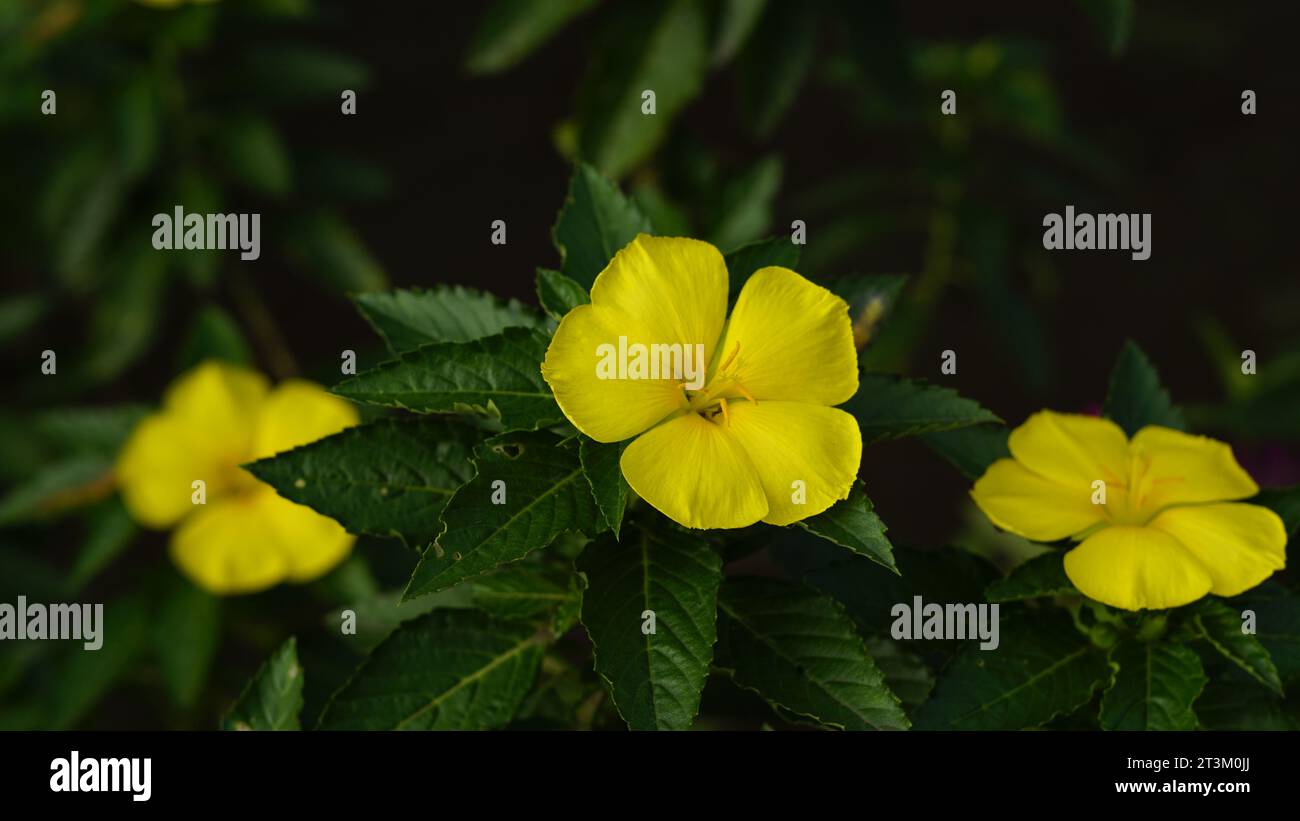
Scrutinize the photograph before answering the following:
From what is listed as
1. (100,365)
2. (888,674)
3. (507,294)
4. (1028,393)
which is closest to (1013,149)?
(1028,393)

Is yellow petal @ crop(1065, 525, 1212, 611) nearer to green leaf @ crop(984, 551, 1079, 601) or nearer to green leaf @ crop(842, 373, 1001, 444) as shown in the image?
green leaf @ crop(984, 551, 1079, 601)

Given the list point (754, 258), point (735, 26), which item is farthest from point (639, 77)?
point (754, 258)

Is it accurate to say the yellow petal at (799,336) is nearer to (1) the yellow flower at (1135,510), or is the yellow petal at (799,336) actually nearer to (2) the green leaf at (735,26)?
(1) the yellow flower at (1135,510)

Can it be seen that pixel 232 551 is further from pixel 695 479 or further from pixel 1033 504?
pixel 1033 504

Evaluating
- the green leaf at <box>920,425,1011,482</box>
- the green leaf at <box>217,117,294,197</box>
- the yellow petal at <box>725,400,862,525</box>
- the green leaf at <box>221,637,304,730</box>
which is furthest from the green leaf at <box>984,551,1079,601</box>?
the green leaf at <box>217,117,294,197</box>

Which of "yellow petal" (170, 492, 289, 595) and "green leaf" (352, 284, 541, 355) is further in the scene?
"yellow petal" (170, 492, 289, 595)
